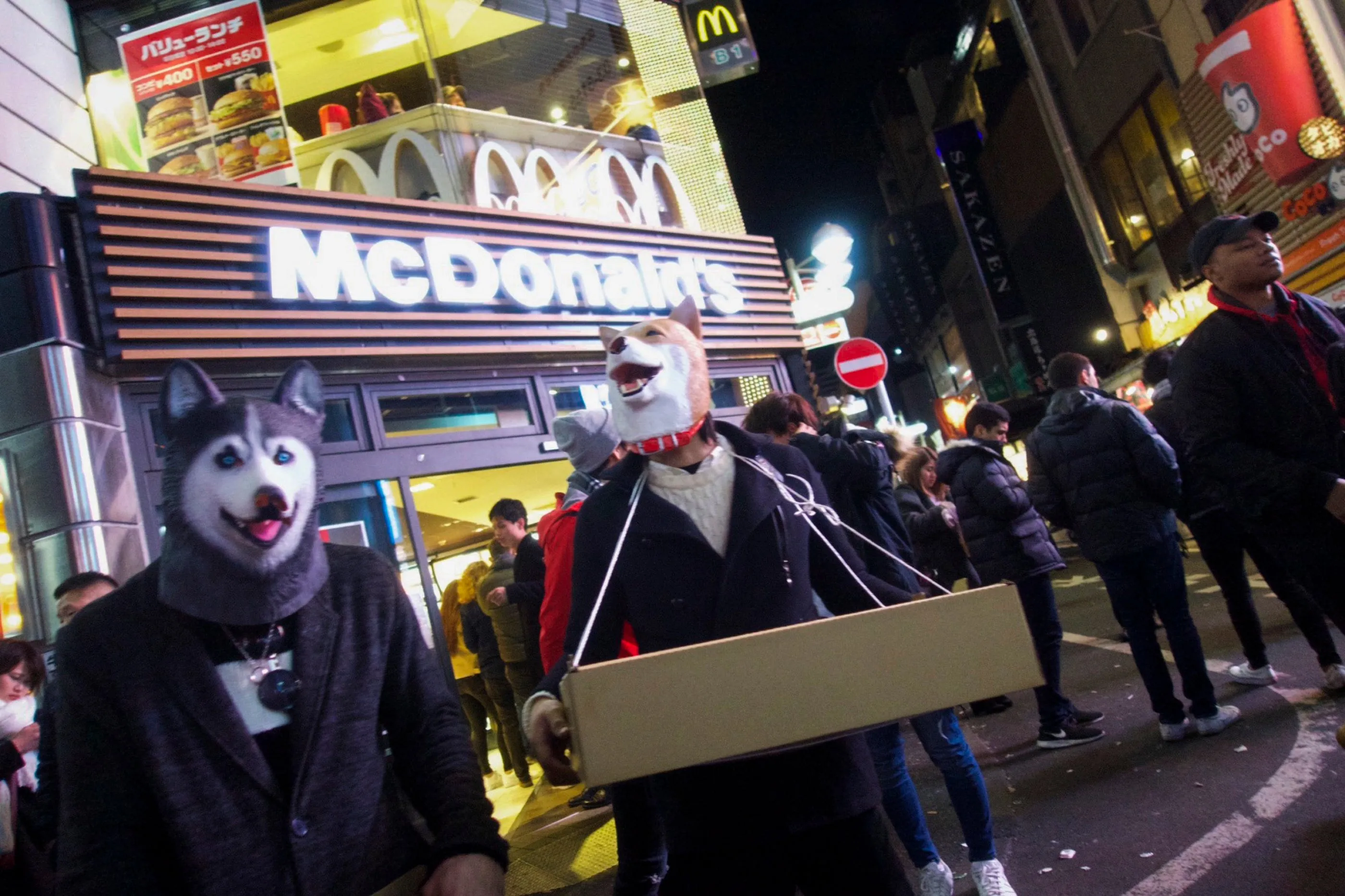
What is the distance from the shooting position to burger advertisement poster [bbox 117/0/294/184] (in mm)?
7480

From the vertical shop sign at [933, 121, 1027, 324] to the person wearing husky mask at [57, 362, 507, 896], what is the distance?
26403 mm

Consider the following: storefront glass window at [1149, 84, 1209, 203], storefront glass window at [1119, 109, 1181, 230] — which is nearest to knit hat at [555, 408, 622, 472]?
storefront glass window at [1149, 84, 1209, 203]

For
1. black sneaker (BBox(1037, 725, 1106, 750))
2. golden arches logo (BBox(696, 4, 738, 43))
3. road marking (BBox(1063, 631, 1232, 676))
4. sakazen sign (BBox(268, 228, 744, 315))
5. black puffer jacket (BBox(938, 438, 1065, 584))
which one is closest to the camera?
black sneaker (BBox(1037, 725, 1106, 750))

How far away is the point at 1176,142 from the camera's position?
669 inches

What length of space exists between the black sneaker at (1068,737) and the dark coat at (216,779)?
4055 millimetres

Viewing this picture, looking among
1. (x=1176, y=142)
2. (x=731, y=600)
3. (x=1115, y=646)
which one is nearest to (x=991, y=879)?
(x=731, y=600)

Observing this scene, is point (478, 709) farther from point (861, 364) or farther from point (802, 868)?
point (802, 868)

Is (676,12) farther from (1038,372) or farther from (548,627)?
(1038,372)

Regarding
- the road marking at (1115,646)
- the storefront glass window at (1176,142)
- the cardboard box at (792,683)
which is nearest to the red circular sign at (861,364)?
the road marking at (1115,646)

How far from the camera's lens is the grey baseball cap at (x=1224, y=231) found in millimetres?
3238

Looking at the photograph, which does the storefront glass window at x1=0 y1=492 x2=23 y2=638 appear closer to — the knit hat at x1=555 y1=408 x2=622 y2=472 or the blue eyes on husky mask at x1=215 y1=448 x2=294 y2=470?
the knit hat at x1=555 y1=408 x2=622 y2=472

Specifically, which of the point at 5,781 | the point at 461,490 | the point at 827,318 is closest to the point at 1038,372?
the point at 827,318

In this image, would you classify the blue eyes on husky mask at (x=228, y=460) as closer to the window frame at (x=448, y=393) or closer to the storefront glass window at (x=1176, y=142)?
the window frame at (x=448, y=393)

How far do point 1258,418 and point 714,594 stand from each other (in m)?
2.24
